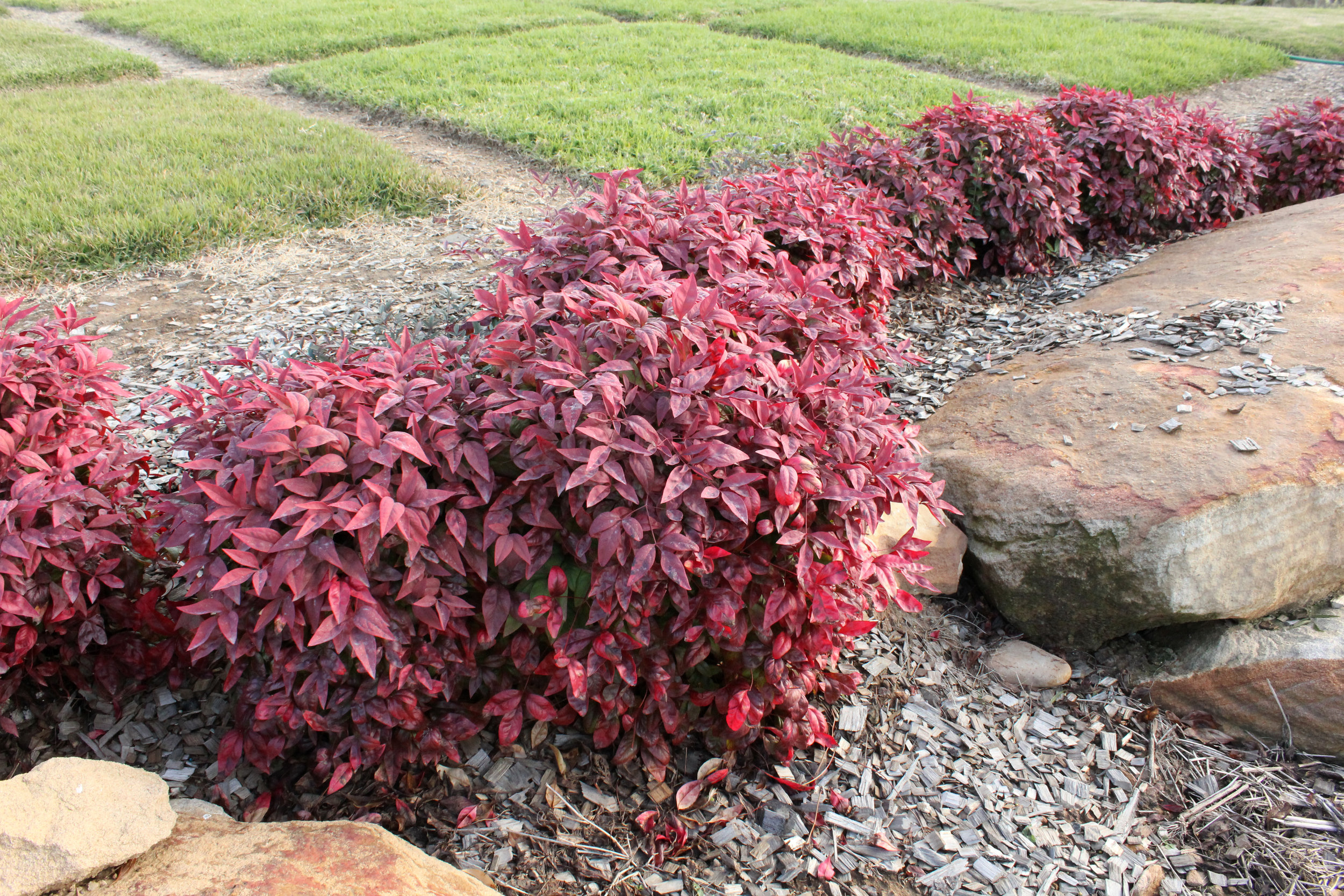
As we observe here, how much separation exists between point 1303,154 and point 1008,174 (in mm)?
2551

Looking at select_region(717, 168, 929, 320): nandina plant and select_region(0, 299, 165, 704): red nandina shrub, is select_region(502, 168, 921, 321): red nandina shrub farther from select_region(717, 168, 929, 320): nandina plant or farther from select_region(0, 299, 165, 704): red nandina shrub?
select_region(0, 299, 165, 704): red nandina shrub

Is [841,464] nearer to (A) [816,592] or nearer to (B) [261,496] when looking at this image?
(A) [816,592]

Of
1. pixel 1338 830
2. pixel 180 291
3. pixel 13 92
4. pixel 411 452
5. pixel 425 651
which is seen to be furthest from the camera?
pixel 13 92

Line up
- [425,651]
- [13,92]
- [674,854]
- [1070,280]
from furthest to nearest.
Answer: [13,92]
[1070,280]
[674,854]
[425,651]

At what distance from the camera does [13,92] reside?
8242 millimetres

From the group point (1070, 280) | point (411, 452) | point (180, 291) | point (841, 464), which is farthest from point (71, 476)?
point (1070, 280)

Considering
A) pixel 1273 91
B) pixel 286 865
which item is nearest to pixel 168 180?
Result: pixel 286 865

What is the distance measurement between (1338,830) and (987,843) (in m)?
0.91

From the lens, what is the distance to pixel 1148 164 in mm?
4758

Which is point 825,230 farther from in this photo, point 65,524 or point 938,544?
point 65,524

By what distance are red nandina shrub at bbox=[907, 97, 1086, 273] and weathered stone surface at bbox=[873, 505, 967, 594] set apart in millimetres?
2336

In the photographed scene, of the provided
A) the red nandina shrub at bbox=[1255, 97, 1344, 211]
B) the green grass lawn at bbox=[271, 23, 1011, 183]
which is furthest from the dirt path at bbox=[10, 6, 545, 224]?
the red nandina shrub at bbox=[1255, 97, 1344, 211]

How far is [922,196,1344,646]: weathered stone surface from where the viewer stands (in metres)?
2.45

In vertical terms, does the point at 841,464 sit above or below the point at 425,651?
above
